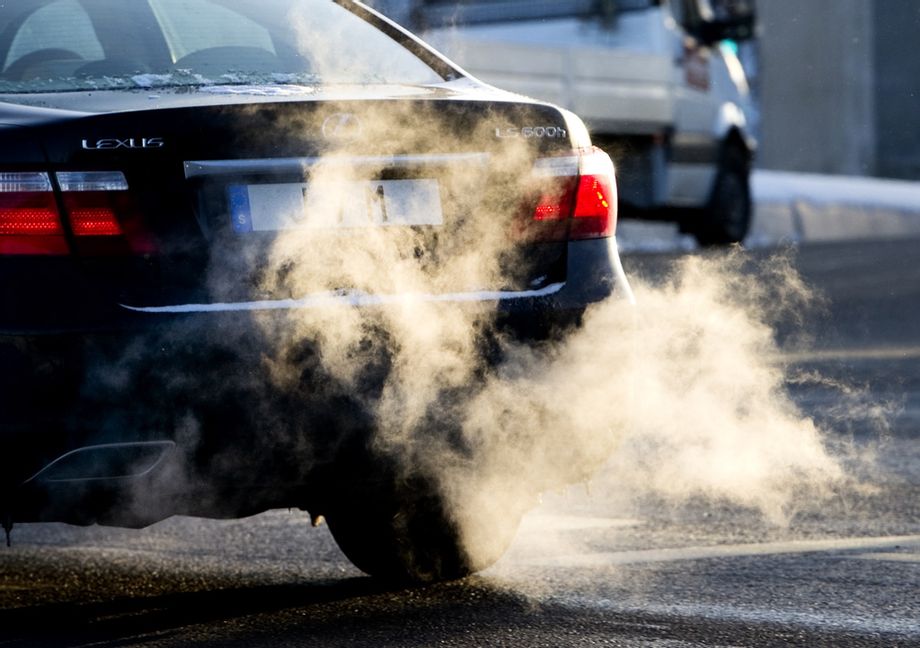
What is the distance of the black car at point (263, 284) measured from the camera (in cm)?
414

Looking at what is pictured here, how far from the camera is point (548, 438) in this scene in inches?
180

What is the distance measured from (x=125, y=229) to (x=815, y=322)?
897 cm

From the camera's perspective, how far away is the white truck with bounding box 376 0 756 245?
14836 millimetres

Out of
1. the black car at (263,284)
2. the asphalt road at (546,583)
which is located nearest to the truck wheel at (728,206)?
the asphalt road at (546,583)

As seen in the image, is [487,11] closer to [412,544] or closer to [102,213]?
[412,544]

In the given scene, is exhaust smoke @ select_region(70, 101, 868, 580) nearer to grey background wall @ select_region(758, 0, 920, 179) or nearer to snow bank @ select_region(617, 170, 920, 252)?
snow bank @ select_region(617, 170, 920, 252)

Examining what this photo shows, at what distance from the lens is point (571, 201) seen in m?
4.61

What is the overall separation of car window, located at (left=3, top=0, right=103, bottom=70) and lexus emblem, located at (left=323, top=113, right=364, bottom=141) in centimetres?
83

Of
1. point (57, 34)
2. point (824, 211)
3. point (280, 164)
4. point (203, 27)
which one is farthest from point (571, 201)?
point (824, 211)

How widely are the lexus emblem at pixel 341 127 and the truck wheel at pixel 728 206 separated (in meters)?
11.7

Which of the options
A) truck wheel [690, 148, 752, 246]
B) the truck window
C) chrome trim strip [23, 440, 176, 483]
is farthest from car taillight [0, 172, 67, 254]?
truck wheel [690, 148, 752, 246]

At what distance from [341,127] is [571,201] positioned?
0.58 meters

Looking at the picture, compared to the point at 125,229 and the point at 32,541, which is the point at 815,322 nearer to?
the point at 32,541

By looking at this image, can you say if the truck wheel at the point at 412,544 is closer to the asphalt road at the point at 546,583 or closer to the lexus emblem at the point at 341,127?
the asphalt road at the point at 546,583
